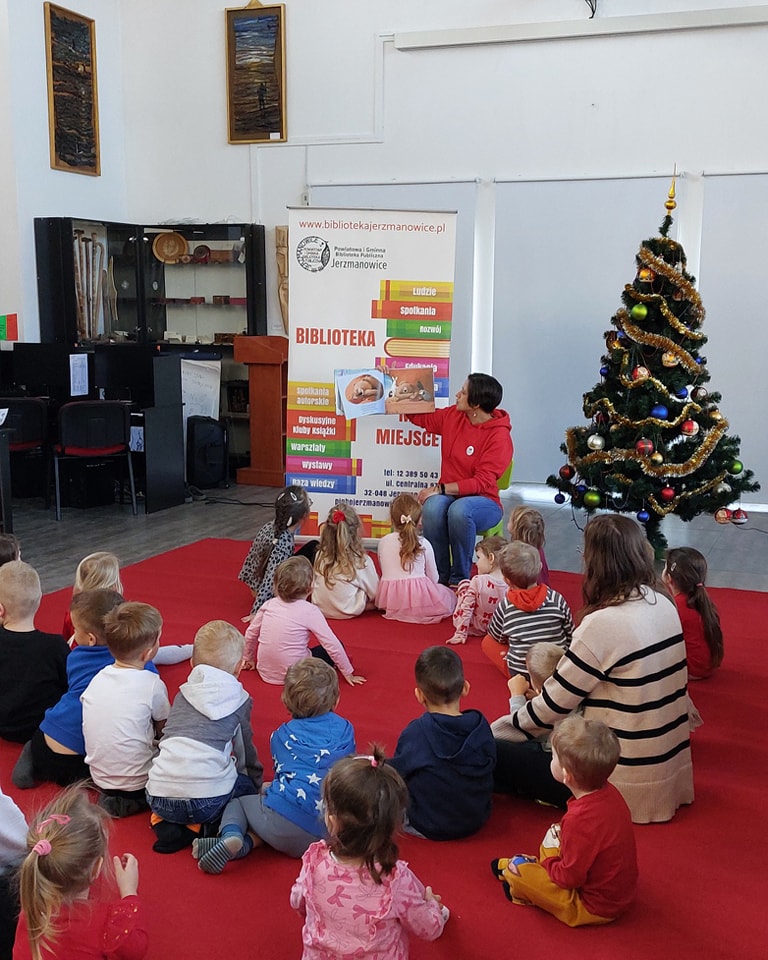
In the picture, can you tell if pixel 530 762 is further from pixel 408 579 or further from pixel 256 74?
pixel 256 74

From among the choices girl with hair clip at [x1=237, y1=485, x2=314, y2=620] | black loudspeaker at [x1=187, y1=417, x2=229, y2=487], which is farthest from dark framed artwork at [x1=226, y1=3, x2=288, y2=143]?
girl with hair clip at [x1=237, y1=485, x2=314, y2=620]

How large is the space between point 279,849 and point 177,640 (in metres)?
1.98

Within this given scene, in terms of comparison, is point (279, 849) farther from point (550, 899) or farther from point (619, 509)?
point (619, 509)

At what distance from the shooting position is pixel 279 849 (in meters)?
2.65

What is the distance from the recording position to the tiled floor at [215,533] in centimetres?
591

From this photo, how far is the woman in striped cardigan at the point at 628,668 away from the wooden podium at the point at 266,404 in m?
6.04

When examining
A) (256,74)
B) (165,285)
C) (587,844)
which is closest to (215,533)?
(165,285)

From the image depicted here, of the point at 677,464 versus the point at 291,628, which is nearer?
the point at 291,628

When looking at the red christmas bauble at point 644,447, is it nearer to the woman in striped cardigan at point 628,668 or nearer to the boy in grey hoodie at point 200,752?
the woman in striped cardigan at point 628,668

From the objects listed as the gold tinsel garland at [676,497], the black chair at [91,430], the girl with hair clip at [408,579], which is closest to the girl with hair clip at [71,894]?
the girl with hair clip at [408,579]

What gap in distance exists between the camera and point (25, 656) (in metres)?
3.17

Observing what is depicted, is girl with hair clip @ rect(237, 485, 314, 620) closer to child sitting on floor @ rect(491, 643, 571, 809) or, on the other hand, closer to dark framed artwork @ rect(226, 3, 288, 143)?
child sitting on floor @ rect(491, 643, 571, 809)

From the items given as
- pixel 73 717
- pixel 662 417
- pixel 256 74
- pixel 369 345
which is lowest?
pixel 73 717

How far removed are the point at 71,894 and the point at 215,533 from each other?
5.01 meters
